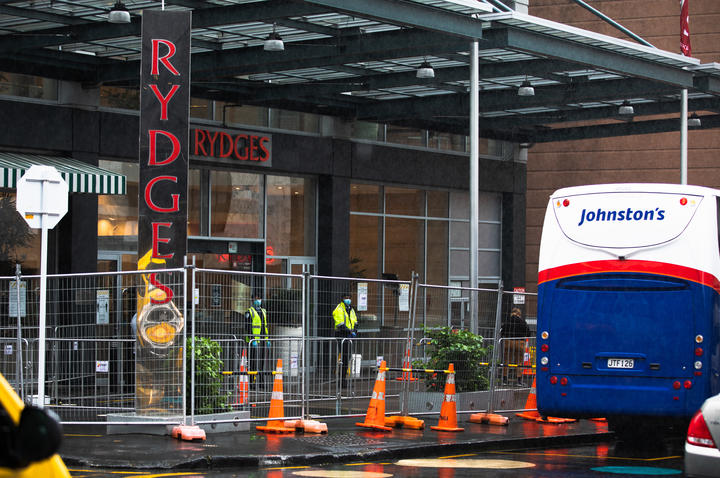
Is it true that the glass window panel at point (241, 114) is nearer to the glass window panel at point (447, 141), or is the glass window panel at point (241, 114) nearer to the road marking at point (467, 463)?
the glass window panel at point (447, 141)

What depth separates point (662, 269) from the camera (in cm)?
1414

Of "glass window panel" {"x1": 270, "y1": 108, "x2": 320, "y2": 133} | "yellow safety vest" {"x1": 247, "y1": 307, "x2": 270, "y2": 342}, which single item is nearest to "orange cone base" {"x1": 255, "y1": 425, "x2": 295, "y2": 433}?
"yellow safety vest" {"x1": 247, "y1": 307, "x2": 270, "y2": 342}

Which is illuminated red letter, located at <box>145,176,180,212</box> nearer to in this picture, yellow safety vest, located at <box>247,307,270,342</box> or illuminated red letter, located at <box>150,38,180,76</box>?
illuminated red letter, located at <box>150,38,180,76</box>

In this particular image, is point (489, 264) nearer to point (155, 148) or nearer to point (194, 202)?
point (194, 202)

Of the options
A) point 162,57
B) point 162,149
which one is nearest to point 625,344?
point 162,149

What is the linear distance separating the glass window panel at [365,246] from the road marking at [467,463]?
50.2ft

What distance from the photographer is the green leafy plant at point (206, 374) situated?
45.7 ft

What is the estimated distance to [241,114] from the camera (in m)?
25.8

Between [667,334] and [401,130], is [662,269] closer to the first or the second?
[667,334]

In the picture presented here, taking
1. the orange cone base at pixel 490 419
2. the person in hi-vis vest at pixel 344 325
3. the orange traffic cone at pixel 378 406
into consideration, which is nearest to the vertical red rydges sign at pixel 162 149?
the person in hi-vis vest at pixel 344 325

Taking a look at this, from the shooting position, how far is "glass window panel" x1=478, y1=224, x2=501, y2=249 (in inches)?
1288

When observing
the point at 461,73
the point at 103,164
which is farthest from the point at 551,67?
the point at 103,164

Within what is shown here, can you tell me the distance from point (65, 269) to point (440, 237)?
40.4 feet

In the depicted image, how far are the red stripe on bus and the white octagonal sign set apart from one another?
6448mm
